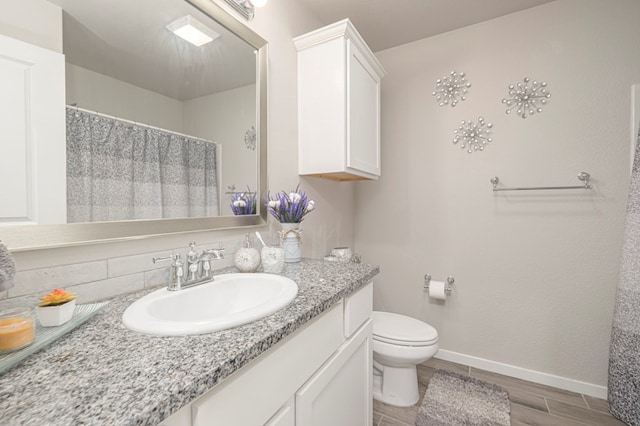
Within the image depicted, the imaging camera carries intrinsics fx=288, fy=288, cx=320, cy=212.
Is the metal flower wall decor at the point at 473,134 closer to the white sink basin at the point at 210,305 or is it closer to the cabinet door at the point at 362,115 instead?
the cabinet door at the point at 362,115

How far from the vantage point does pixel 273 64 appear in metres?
1.56

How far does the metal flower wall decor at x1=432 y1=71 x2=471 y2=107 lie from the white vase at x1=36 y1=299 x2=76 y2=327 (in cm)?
236

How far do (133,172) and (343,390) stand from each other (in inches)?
41.8

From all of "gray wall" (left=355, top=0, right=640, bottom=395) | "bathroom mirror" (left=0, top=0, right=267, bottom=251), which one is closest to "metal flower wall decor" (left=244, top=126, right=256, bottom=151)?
"bathroom mirror" (left=0, top=0, right=267, bottom=251)

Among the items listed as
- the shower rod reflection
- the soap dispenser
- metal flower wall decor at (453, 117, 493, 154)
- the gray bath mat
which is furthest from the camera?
metal flower wall decor at (453, 117, 493, 154)

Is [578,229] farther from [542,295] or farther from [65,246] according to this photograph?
[65,246]

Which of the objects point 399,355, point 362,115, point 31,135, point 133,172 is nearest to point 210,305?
point 133,172

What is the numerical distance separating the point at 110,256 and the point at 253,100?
93cm

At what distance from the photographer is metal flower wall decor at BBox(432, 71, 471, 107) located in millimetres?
2080

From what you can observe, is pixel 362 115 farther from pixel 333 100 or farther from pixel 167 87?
pixel 167 87

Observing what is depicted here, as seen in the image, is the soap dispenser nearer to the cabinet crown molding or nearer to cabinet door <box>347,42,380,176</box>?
cabinet door <box>347,42,380,176</box>

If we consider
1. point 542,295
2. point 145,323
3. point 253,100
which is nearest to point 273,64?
point 253,100

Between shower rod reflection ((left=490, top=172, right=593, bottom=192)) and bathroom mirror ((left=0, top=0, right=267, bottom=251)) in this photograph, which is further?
shower rod reflection ((left=490, top=172, right=593, bottom=192))

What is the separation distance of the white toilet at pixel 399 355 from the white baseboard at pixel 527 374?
0.59 metres
